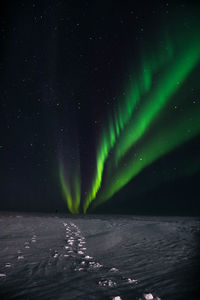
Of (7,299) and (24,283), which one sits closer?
(7,299)

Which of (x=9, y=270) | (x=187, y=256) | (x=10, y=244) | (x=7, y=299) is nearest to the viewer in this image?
(x=7, y=299)

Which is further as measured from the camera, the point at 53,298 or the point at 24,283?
the point at 24,283

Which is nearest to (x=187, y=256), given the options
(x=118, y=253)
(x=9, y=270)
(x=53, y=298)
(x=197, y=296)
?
(x=118, y=253)

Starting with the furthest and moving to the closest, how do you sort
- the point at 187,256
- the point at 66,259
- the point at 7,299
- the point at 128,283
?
the point at 187,256 → the point at 66,259 → the point at 128,283 → the point at 7,299

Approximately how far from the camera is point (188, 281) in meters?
4.39

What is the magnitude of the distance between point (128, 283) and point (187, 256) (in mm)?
3143

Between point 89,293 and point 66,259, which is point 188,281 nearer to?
point 89,293

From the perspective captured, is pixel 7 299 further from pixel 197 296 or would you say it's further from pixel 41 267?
pixel 197 296

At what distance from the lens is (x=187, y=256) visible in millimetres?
6582

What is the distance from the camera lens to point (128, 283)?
4.26 meters

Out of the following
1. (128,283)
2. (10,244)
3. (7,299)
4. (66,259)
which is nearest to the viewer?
(7,299)

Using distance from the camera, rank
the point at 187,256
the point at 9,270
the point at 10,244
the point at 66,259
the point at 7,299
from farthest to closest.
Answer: the point at 10,244 < the point at 187,256 < the point at 66,259 < the point at 9,270 < the point at 7,299

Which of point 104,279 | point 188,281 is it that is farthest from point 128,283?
point 188,281

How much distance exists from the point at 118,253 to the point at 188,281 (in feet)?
9.54
